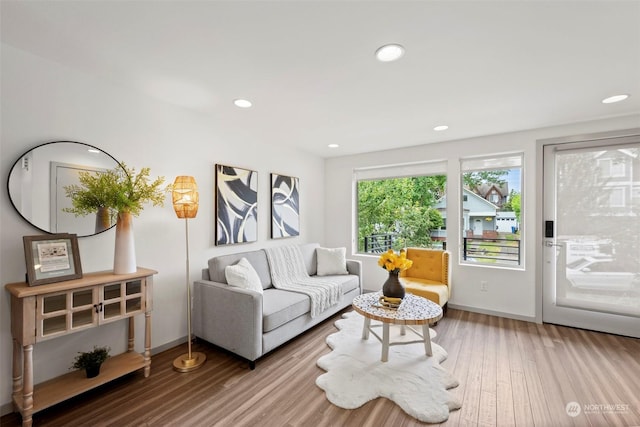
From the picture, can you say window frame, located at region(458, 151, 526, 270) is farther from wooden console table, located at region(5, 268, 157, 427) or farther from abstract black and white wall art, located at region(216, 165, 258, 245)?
wooden console table, located at region(5, 268, 157, 427)

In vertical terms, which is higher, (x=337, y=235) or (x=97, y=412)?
(x=337, y=235)

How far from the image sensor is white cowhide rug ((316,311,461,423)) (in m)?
1.75

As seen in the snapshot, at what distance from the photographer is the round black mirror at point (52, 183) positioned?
5.71ft

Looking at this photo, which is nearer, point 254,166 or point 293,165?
point 254,166

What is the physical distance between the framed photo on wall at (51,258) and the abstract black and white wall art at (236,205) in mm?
1272

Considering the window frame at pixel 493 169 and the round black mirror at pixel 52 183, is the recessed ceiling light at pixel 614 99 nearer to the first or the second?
the window frame at pixel 493 169

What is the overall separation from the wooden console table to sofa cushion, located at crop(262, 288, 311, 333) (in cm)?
93

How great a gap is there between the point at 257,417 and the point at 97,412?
1.06 m

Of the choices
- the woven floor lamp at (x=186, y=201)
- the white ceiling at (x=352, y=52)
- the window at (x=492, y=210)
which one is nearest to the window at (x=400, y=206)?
the window at (x=492, y=210)

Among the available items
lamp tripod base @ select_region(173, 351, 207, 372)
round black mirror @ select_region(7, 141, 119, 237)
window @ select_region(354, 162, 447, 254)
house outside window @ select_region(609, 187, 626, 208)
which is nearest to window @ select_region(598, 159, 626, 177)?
house outside window @ select_region(609, 187, 626, 208)

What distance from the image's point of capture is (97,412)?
1705 mm

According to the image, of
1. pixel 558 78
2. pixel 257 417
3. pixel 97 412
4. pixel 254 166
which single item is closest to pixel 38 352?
pixel 97 412

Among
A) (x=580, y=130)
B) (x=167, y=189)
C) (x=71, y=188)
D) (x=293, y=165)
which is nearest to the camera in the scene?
(x=71, y=188)

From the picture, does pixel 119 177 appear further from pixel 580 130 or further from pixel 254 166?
pixel 580 130
